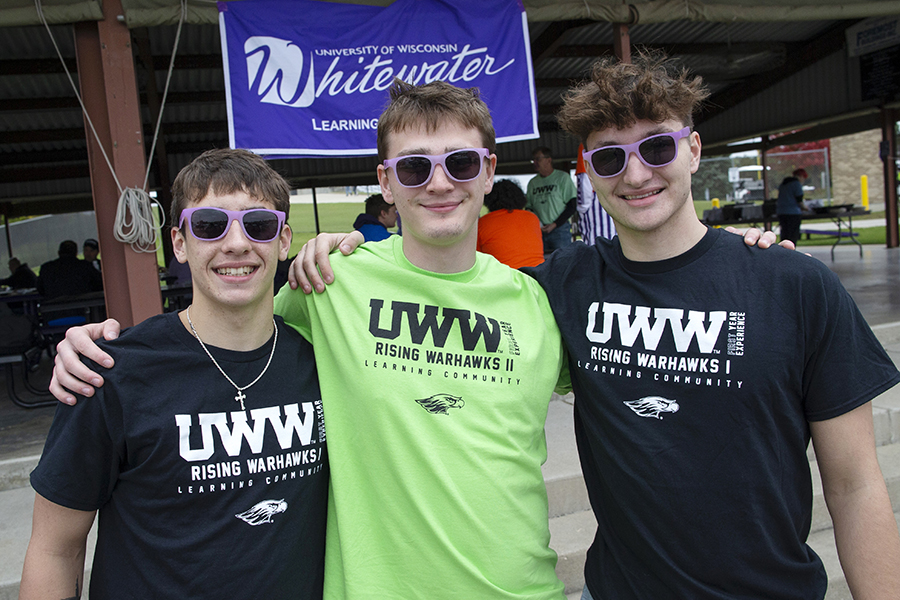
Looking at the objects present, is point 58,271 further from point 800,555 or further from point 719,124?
point 719,124

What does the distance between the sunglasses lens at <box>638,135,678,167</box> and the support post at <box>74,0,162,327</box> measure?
3906mm

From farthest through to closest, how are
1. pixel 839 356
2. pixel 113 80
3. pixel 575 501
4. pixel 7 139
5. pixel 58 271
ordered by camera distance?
pixel 7 139 < pixel 58 271 < pixel 113 80 < pixel 575 501 < pixel 839 356

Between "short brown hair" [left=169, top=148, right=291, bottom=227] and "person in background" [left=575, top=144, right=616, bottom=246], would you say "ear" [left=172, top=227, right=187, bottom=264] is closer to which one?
"short brown hair" [left=169, top=148, right=291, bottom=227]

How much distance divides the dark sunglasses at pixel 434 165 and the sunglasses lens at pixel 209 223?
1.61 ft

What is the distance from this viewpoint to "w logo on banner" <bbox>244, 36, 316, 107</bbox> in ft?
14.8

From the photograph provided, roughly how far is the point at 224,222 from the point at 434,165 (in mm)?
586

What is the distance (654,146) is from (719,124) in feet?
56.8

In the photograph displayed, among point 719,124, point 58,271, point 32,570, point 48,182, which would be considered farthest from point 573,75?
point 48,182

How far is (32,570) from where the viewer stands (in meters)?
1.40


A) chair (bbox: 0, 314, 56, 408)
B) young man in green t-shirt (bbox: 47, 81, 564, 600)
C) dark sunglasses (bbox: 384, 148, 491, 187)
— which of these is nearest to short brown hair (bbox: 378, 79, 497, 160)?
young man in green t-shirt (bbox: 47, 81, 564, 600)

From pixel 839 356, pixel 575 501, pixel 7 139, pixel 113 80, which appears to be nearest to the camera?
pixel 839 356

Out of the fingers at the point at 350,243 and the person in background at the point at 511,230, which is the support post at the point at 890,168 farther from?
the fingers at the point at 350,243

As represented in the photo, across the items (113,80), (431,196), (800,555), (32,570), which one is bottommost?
(800,555)

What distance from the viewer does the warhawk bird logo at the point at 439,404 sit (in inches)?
60.0
